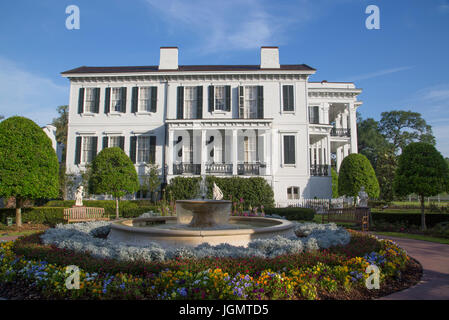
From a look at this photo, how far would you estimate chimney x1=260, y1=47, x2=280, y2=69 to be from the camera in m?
23.6

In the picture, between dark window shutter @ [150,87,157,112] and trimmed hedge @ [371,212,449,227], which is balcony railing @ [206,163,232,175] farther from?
trimmed hedge @ [371,212,449,227]

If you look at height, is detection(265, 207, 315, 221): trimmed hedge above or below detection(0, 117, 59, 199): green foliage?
below

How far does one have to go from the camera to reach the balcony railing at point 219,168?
2100cm

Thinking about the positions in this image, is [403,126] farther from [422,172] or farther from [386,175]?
[422,172]

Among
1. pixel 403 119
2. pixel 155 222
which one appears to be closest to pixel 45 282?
pixel 155 222

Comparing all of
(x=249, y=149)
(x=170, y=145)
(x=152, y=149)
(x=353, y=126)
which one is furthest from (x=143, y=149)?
(x=353, y=126)

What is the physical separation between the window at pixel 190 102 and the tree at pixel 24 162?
36.3 feet

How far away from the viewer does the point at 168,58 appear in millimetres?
24438

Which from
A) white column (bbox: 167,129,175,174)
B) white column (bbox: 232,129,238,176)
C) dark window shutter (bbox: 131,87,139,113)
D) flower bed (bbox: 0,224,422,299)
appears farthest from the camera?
dark window shutter (bbox: 131,87,139,113)

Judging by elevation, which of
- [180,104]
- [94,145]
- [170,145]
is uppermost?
[180,104]

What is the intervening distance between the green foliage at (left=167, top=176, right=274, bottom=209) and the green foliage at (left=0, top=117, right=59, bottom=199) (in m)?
7.75

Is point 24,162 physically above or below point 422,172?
above

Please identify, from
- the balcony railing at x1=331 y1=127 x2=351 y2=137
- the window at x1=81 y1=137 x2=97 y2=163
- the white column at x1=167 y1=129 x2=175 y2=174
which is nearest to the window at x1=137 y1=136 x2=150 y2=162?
the white column at x1=167 y1=129 x2=175 y2=174

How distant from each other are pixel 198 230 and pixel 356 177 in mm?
18239
